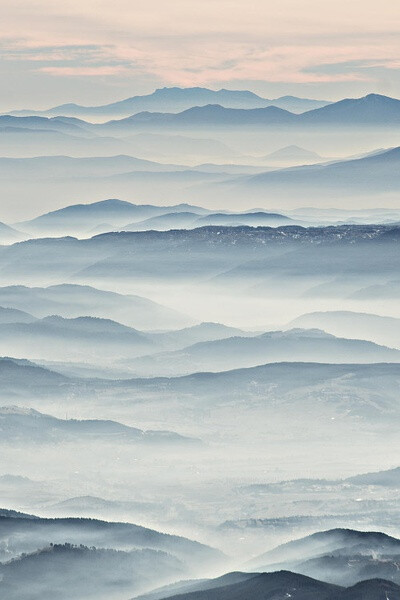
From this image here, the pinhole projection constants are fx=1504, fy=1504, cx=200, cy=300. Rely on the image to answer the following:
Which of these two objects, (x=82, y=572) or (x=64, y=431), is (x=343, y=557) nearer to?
(x=82, y=572)

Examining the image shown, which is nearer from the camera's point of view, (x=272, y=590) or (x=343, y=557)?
(x=272, y=590)

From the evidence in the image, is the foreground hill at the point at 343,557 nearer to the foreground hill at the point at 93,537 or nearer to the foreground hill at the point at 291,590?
the foreground hill at the point at 291,590

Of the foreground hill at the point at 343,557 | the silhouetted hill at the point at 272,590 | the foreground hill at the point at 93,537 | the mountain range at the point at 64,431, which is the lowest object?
the mountain range at the point at 64,431

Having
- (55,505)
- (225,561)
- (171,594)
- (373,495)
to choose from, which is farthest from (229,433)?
(171,594)

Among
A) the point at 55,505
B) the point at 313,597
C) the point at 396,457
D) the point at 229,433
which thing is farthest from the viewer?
the point at 229,433

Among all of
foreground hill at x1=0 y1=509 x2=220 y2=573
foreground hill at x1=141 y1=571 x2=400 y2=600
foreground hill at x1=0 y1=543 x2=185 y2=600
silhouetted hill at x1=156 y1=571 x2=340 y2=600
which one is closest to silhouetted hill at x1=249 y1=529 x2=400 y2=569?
foreground hill at x1=0 y1=509 x2=220 y2=573

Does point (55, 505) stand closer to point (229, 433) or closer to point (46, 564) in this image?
point (46, 564)

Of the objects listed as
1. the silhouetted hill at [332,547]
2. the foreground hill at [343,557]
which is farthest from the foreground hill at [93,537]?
the foreground hill at [343,557]

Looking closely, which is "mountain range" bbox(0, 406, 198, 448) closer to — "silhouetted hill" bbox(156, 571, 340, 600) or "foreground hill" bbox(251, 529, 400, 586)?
"foreground hill" bbox(251, 529, 400, 586)

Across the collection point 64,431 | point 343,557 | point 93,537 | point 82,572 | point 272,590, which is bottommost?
point 64,431

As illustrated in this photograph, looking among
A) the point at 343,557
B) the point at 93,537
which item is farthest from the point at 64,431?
the point at 343,557

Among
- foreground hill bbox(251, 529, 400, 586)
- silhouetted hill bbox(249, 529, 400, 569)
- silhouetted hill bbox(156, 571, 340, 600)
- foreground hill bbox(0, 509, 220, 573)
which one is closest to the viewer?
silhouetted hill bbox(156, 571, 340, 600)
